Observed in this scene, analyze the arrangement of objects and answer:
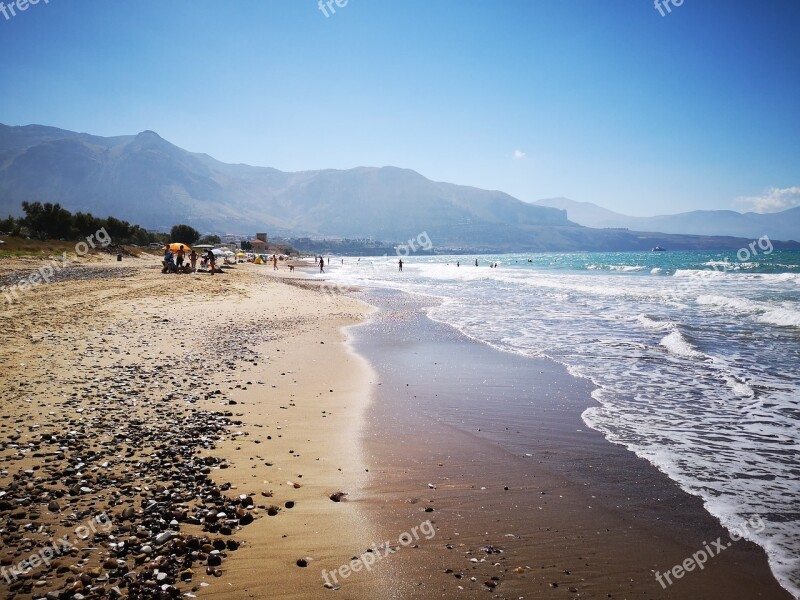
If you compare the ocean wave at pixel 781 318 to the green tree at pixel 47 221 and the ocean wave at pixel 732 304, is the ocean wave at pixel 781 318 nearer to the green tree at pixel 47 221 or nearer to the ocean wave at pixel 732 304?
the ocean wave at pixel 732 304

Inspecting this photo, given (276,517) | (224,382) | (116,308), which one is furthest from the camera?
(116,308)

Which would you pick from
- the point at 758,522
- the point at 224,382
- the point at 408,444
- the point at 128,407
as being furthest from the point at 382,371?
the point at 758,522

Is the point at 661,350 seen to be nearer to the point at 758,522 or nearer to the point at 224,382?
the point at 758,522

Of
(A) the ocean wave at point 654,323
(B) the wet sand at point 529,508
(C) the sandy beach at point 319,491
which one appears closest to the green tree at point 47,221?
(C) the sandy beach at point 319,491

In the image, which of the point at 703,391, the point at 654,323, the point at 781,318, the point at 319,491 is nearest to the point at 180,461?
the point at 319,491

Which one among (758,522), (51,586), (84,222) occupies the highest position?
(84,222)

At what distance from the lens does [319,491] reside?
214 inches

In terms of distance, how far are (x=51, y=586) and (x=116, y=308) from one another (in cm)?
1778

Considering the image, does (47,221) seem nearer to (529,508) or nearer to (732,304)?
(529,508)

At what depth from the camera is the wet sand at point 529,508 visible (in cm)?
406

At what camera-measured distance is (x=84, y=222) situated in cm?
7588

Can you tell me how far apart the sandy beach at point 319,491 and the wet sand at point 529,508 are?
0.08 ft

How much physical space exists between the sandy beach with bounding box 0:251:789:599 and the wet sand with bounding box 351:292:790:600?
0.03 m

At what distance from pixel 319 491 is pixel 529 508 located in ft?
8.60
